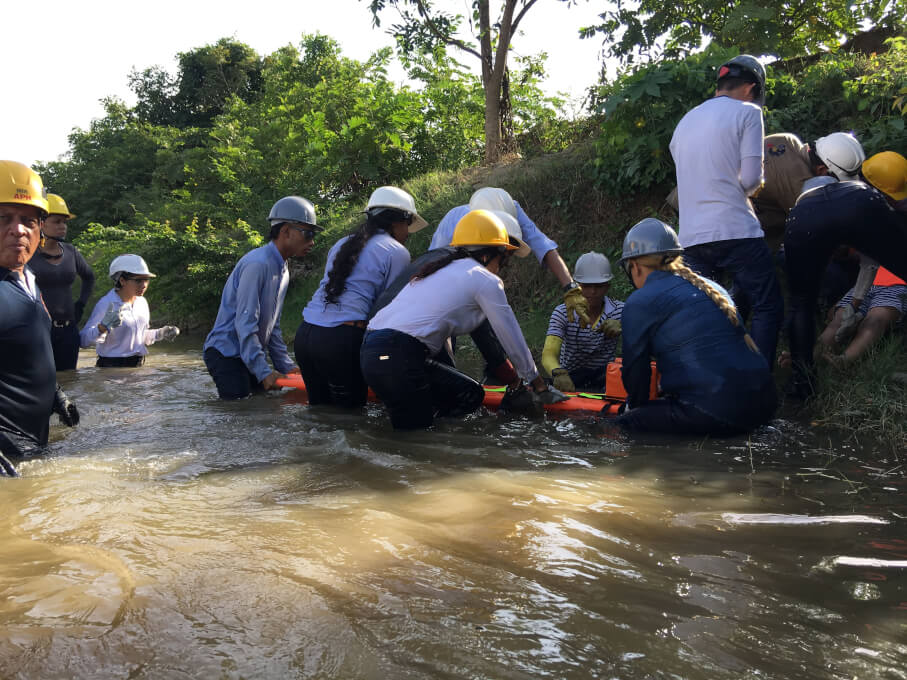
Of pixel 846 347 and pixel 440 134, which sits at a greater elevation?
pixel 440 134

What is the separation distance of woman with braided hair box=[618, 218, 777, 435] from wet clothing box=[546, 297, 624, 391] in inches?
61.7

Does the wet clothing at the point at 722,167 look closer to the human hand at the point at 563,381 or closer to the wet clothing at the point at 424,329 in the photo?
the human hand at the point at 563,381

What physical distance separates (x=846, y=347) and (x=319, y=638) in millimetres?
4916

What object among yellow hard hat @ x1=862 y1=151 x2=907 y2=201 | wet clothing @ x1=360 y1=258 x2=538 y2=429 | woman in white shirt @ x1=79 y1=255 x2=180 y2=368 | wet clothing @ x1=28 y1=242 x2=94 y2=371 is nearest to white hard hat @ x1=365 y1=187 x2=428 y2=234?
wet clothing @ x1=360 y1=258 x2=538 y2=429

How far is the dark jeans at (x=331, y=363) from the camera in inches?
215

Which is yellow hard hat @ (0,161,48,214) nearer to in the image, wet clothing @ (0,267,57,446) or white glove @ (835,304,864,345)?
wet clothing @ (0,267,57,446)

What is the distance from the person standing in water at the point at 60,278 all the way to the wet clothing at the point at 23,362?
383 cm

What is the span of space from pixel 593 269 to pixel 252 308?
2764 mm

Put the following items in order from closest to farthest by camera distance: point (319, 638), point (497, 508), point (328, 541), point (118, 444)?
point (319, 638) → point (328, 541) → point (497, 508) → point (118, 444)

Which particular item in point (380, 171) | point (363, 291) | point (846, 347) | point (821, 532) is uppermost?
point (380, 171)

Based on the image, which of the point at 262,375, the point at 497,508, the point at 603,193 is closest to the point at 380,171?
the point at 603,193

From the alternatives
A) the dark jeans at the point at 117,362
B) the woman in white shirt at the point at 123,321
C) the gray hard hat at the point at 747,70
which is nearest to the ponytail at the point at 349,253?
the gray hard hat at the point at 747,70

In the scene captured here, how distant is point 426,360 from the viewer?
16.6 ft

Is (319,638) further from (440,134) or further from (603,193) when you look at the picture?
(440,134)
